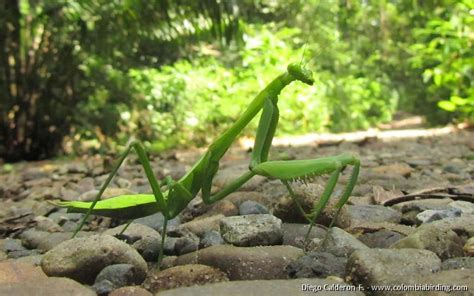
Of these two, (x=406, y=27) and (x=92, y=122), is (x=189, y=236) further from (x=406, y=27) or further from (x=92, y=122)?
(x=406, y=27)

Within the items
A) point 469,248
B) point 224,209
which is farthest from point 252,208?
point 469,248

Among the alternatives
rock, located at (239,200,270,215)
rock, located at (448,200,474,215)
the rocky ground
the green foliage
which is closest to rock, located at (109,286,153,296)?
the rocky ground

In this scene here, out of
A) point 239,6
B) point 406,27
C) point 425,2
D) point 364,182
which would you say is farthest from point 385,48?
point 364,182

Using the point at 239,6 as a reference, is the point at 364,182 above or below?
below

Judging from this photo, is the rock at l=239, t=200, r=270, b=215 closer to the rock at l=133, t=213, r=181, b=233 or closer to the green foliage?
the rock at l=133, t=213, r=181, b=233

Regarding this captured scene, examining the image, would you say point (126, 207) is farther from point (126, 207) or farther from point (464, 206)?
point (464, 206)

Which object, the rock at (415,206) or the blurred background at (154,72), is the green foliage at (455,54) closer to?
the blurred background at (154,72)

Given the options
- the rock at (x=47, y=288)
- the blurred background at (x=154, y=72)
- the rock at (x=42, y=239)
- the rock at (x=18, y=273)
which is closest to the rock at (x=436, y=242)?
the rock at (x=47, y=288)
